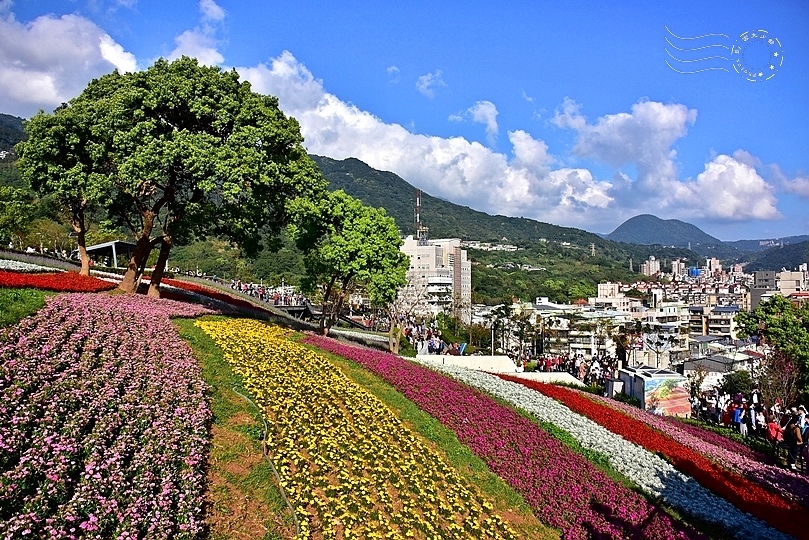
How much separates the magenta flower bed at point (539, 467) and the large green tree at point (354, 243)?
8921 millimetres

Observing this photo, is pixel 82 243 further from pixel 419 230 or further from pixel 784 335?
pixel 419 230

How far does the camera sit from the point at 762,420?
25078 millimetres

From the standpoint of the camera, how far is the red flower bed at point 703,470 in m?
15.0

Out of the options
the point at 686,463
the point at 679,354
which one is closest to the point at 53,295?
the point at 686,463

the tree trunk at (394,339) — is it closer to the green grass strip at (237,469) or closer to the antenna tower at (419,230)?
the green grass strip at (237,469)

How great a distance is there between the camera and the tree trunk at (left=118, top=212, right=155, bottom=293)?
79.7 ft

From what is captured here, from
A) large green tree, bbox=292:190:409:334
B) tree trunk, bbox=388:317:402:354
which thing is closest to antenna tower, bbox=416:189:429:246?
tree trunk, bbox=388:317:402:354

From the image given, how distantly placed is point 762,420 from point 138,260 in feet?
84.7

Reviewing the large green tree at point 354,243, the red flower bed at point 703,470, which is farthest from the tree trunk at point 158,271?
the red flower bed at point 703,470

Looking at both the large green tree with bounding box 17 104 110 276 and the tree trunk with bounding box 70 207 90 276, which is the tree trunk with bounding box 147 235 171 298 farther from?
the tree trunk with bounding box 70 207 90 276

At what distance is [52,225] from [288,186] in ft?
172

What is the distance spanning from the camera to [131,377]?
41.8 feet

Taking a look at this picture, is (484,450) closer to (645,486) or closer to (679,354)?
(645,486)

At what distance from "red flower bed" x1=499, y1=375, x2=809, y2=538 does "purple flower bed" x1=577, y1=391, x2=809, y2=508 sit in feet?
1.61
